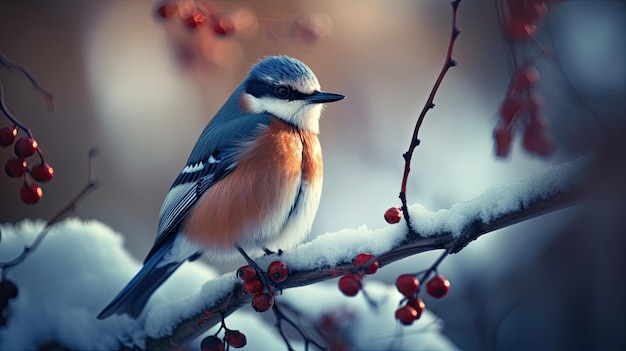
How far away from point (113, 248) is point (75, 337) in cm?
26

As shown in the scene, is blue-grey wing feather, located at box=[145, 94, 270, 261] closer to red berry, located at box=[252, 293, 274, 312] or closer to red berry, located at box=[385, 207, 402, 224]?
red berry, located at box=[252, 293, 274, 312]

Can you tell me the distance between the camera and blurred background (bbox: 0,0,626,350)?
1651mm

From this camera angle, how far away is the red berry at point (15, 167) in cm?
128

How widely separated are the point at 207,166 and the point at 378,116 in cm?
110

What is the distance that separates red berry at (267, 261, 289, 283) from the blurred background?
627mm

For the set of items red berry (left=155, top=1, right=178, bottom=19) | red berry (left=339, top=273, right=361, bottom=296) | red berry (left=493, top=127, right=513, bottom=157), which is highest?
red berry (left=155, top=1, right=178, bottom=19)

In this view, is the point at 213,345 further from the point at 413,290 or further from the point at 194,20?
the point at 194,20

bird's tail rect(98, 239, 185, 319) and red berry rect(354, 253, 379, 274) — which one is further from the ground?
red berry rect(354, 253, 379, 274)

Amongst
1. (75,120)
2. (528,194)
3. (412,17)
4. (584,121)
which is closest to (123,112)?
(75,120)

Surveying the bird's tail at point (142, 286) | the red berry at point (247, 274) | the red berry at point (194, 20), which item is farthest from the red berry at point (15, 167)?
the red berry at point (194, 20)

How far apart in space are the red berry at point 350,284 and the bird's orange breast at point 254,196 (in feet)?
2.02

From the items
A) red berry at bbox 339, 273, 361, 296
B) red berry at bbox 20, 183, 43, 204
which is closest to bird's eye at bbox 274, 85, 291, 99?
red berry at bbox 20, 183, 43, 204

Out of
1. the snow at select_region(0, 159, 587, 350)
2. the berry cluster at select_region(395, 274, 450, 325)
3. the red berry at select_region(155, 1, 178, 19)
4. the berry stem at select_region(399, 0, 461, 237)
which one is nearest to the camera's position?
the berry stem at select_region(399, 0, 461, 237)

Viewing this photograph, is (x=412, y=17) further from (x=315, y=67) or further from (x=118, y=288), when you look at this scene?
(x=118, y=288)
